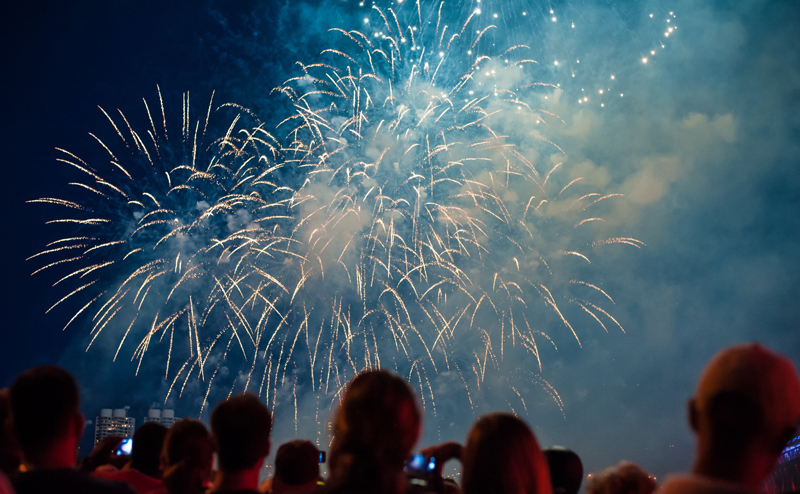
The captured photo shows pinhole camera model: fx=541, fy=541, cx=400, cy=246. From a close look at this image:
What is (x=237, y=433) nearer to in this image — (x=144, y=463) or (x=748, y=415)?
(x=144, y=463)

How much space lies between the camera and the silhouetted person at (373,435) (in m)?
2.96

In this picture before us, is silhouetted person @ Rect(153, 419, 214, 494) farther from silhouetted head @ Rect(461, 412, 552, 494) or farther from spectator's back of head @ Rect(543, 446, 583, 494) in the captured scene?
spectator's back of head @ Rect(543, 446, 583, 494)

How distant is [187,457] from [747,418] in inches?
213

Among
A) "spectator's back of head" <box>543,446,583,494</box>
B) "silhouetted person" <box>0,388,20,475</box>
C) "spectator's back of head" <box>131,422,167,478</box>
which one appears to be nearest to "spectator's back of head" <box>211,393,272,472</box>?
"silhouetted person" <box>0,388,20,475</box>

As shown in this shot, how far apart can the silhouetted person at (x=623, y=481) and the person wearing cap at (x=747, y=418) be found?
2.93 meters

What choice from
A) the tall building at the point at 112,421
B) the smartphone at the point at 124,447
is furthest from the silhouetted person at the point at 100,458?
the tall building at the point at 112,421

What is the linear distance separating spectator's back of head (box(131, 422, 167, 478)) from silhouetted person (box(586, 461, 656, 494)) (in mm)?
5336

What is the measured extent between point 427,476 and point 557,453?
130 cm

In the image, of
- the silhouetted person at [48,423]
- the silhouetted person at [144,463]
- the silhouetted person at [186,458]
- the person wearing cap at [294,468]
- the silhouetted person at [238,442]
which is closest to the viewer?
the silhouetted person at [48,423]

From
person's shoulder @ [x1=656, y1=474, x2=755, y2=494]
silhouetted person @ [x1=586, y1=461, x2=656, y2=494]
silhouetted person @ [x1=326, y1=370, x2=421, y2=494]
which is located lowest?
silhouetted person @ [x1=586, y1=461, x2=656, y2=494]

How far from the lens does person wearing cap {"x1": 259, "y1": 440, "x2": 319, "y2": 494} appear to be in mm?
6488

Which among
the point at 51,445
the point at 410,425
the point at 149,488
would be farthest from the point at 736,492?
the point at 149,488

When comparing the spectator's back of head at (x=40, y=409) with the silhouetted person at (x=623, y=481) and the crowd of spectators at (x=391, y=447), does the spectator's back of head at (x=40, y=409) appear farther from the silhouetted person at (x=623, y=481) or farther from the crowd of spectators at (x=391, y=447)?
the silhouetted person at (x=623, y=481)

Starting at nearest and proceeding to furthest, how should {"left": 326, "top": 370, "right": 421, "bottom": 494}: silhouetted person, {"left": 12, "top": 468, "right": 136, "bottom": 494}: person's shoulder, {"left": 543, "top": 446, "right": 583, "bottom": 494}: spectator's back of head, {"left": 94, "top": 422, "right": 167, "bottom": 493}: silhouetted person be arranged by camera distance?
1. {"left": 326, "top": 370, "right": 421, "bottom": 494}: silhouetted person
2. {"left": 12, "top": 468, "right": 136, "bottom": 494}: person's shoulder
3. {"left": 543, "top": 446, "right": 583, "bottom": 494}: spectator's back of head
4. {"left": 94, "top": 422, "right": 167, "bottom": 493}: silhouetted person
